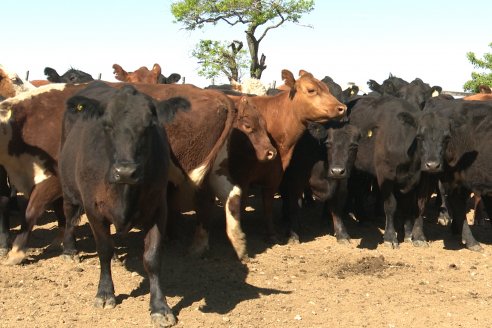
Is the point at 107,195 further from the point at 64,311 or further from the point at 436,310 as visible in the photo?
the point at 436,310

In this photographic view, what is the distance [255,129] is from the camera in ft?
24.1

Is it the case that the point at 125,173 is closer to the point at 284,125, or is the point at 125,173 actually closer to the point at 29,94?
the point at 29,94

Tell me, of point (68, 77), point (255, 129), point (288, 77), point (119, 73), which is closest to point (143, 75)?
point (119, 73)

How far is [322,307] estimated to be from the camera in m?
5.45

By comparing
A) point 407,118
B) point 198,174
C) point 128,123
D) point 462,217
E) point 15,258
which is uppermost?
point 407,118

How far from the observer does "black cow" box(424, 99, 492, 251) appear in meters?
7.67

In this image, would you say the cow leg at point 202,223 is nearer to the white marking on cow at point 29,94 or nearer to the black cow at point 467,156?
the white marking on cow at point 29,94

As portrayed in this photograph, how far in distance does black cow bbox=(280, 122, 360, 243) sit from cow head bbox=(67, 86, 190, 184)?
309cm

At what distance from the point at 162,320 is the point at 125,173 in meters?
1.25

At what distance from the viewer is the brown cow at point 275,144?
725 centimetres

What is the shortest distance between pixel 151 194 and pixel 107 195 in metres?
0.35

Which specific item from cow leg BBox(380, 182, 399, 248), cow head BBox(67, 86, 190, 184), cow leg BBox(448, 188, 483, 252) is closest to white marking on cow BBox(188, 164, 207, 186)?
cow head BBox(67, 86, 190, 184)

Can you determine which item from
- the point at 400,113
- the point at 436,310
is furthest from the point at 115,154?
the point at 400,113

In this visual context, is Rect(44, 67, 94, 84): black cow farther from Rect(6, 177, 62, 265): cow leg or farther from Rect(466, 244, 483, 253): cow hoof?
Rect(466, 244, 483, 253): cow hoof
